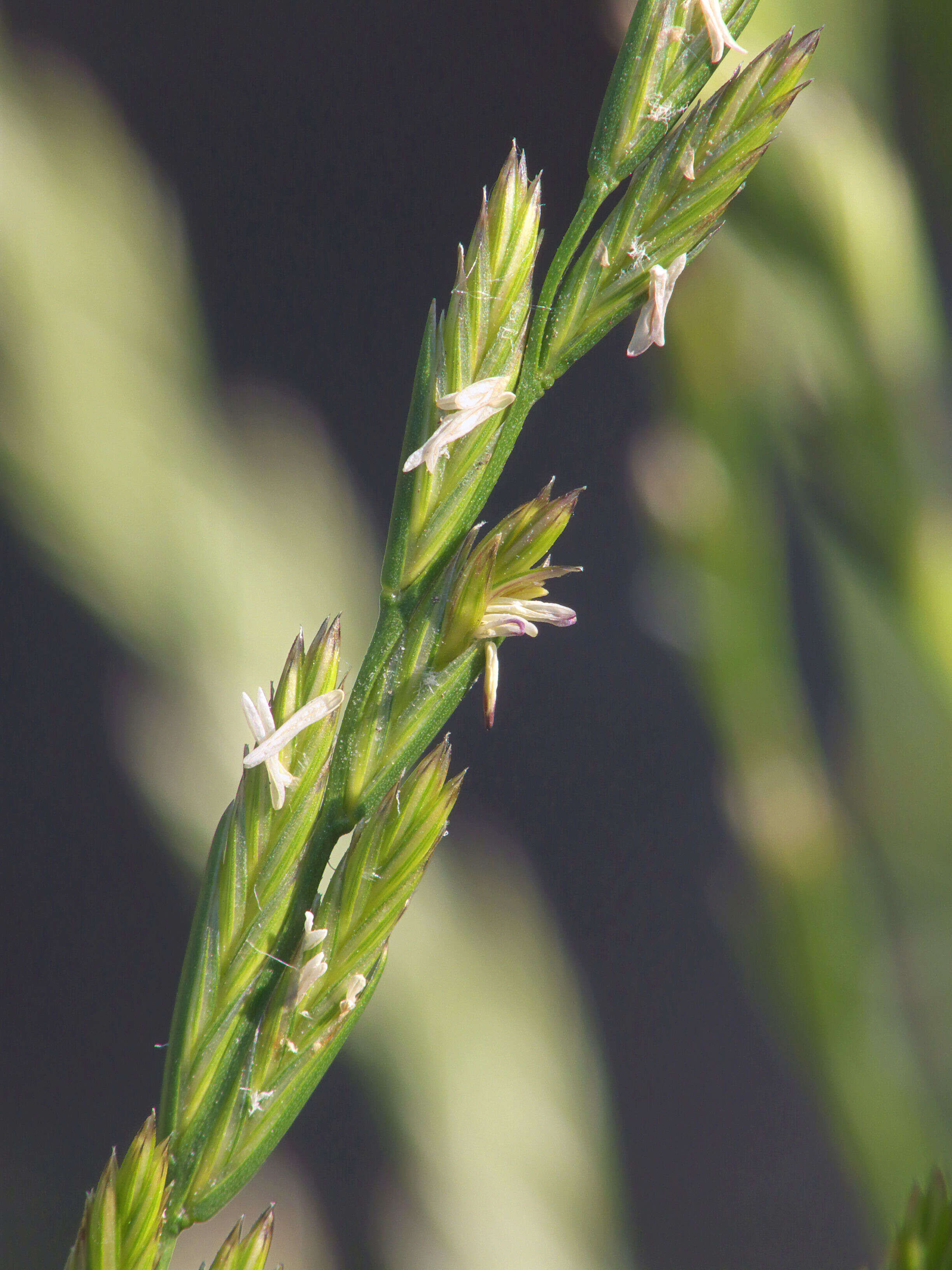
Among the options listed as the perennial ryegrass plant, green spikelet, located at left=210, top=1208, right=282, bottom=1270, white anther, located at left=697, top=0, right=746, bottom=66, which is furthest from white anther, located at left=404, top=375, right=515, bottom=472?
green spikelet, located at left=210, top=1208, right=282, bottom=1270

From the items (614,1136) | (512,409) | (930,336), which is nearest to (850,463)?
(930,336)

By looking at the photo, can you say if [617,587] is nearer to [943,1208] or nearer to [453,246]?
[453,246]

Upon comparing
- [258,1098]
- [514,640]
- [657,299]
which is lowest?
[514,640]

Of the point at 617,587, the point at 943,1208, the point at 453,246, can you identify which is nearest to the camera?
the point at 943,1208

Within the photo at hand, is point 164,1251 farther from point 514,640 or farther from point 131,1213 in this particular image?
point 514,640

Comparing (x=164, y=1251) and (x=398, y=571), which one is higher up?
(x=398, y=571)

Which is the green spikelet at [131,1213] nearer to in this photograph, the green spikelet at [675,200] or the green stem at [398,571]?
the green stem at [398,571]

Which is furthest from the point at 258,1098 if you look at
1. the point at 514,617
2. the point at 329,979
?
the point at 514,617

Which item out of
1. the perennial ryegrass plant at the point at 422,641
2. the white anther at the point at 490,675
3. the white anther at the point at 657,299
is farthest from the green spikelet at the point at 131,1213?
the white anther at the point at 657,299
